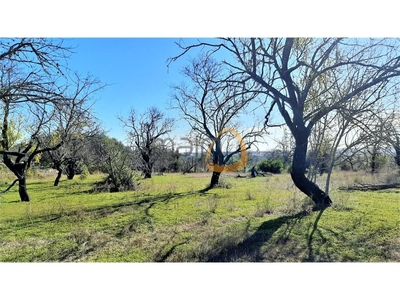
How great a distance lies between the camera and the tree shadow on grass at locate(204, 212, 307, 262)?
2.14m

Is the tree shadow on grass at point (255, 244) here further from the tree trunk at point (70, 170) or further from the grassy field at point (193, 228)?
the tree trunk at point (70, 170)

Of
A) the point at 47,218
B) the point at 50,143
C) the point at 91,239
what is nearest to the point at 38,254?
the point at 91,239

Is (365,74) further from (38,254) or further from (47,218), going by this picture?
(47,218)

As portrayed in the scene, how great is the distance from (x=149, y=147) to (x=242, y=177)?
12.3 ft

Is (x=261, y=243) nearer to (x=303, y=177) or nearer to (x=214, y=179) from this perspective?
(x=303, y=177)

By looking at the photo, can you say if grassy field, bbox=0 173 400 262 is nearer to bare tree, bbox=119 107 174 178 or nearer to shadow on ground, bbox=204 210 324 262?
shadow on ground, bbox=204 210 324 262

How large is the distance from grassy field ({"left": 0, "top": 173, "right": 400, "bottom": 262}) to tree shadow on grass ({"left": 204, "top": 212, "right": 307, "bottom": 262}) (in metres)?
0.01

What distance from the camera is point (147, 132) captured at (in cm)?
495

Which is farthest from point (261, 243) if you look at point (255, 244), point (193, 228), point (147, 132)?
point (147, 132)

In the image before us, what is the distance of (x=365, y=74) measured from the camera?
337 centimetres

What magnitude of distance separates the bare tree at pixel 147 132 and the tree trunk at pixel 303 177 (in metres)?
2.66

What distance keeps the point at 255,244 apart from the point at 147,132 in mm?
3506
